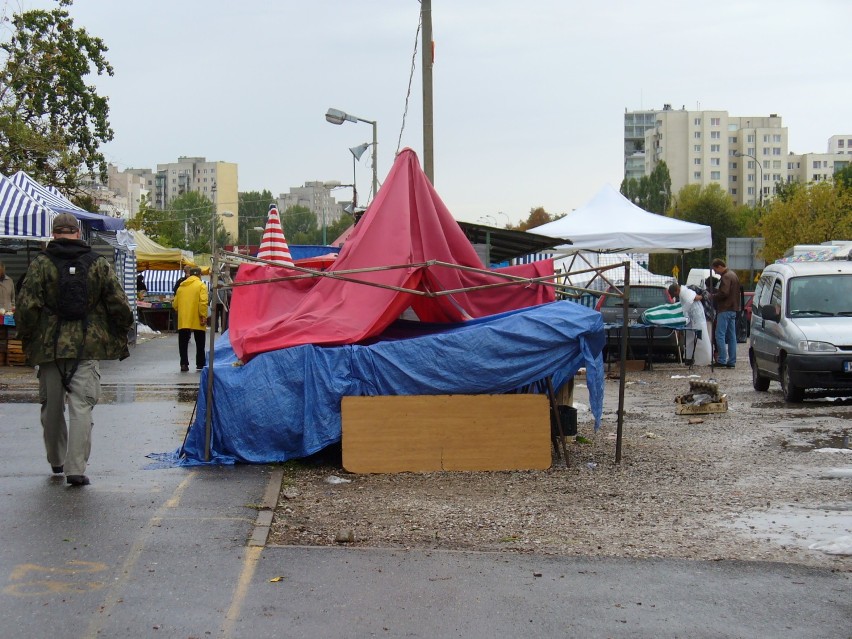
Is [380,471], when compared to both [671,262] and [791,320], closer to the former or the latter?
[791,320]

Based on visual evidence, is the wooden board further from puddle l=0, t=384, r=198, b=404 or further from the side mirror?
the side mirror

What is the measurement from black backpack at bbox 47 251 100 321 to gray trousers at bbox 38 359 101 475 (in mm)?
342

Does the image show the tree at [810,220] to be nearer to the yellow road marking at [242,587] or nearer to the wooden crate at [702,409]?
the wooden crate at [702,409]

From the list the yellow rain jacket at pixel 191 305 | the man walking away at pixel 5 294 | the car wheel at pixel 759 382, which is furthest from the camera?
the yellow rain jacket at pixel 191 305

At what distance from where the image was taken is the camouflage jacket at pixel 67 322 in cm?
779

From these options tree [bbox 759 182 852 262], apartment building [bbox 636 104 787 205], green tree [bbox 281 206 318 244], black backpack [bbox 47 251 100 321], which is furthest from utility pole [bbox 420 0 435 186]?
apartment building [bbox 636 104 787 205]

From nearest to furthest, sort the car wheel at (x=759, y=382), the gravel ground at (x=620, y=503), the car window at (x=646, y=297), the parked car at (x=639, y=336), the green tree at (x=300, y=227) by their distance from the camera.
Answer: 1. the gravel ground at (x=620, y=503)
2. the car wheel at (x=759, y=382)
3. the parked car at (x=639, y=336)
4. the car window at (x=646, y=297)
5. the green tree at (x=300, y=227)

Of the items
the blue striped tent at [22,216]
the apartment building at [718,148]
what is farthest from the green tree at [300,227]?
the blue striped tent at [22,216]

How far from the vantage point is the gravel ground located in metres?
6.63

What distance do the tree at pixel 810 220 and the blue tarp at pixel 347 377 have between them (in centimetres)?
5182

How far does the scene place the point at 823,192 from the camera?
5966 cm

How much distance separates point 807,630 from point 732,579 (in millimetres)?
826

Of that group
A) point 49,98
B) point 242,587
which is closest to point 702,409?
point 242,587

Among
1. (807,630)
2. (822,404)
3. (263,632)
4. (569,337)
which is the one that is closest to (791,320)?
(822,404)
